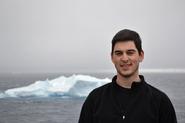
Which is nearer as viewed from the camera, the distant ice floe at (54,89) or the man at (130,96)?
the man at (130,96)

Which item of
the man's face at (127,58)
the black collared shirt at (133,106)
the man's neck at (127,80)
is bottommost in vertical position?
the black collared shirt at (133,106)

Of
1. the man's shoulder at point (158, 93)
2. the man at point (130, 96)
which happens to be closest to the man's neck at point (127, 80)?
the man at point (130, 96)

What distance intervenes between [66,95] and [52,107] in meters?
8.67

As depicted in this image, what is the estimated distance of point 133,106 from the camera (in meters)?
2.71

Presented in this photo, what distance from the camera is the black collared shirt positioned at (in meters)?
2.68

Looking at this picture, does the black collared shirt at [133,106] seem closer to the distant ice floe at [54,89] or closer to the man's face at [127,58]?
the man's face at [127,58]

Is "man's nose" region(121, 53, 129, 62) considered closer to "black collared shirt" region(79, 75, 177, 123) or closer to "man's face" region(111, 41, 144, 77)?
"man's face" region(111, 41, 144, 77)

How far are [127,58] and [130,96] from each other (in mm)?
266

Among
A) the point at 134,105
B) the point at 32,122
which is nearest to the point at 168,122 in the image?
the point at 134,105

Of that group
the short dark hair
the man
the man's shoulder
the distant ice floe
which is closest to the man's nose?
the man

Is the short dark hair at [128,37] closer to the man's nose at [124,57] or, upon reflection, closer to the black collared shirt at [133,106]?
the man's nose at [124,57]

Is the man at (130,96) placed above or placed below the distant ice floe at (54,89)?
above

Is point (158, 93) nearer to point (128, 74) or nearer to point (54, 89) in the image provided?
point (128, 74)

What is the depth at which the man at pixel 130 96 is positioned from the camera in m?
2.70
